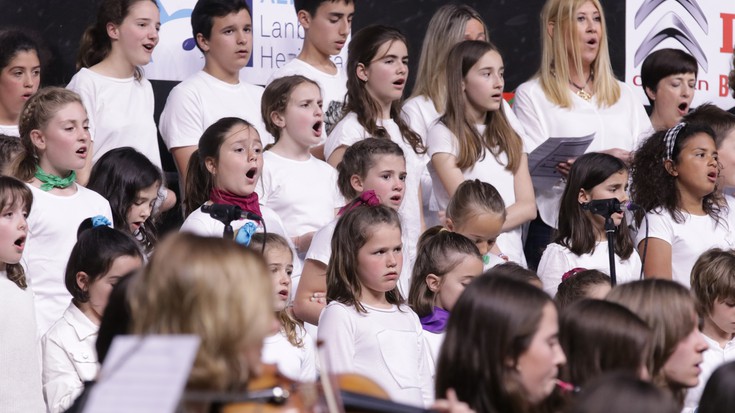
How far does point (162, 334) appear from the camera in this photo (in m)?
2.08

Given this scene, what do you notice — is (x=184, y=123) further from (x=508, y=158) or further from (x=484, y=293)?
(x=484, y=293)

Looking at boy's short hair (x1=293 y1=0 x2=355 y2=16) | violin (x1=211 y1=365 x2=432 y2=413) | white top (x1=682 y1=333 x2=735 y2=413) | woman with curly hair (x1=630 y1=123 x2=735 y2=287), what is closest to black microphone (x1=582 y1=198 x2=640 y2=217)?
white top (x1=682 y1=333 x2=735 y2=413)

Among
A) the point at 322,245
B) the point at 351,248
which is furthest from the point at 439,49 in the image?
→ the point at 351,248

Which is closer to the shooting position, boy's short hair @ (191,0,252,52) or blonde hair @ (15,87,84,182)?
blonde hair @ (15,87,84,182)

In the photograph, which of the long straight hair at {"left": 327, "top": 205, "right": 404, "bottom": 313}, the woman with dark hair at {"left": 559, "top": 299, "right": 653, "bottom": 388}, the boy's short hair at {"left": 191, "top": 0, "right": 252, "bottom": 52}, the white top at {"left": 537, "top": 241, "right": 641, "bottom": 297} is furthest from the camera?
the boy's short hair at {"left": 191, "top": 0, "right": 252, "bottom": 52}

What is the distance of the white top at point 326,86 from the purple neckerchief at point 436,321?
151 centimetres

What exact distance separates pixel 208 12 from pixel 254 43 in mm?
574

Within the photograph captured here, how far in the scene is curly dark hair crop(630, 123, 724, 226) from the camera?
220 inches

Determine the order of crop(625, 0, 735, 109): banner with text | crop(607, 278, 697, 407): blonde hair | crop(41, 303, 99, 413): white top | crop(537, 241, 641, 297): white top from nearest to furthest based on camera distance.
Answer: crop(607, 278, 697, 407): blonde hair → crop(41, 303, 99, 413): white top → crop(537, 241, 641, 297): white top → crop(625, 0, 735, 109): banner with text

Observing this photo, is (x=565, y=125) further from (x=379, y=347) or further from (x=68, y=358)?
(x=68, y=358)

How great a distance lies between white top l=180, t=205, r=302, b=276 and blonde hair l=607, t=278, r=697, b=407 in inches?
70.3

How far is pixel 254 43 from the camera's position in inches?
251

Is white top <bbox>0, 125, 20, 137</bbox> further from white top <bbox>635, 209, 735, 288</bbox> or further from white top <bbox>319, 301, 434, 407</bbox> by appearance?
white top <bbox>635, 209, 735, 288</bbox>

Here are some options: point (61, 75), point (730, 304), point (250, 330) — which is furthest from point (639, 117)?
point (250, 330)
